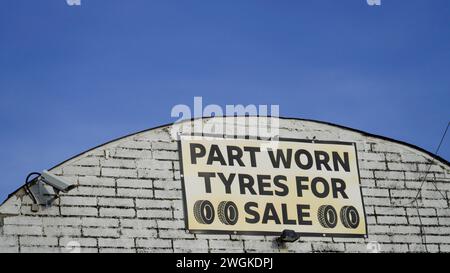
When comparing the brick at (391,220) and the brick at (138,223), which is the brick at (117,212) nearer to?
the brick at (138,223)

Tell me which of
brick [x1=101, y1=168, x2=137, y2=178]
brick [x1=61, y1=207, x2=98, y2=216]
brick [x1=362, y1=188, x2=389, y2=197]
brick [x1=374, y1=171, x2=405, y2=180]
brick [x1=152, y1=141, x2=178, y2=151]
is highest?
brick [x1=152, y1=141, x2=178, y2=151]

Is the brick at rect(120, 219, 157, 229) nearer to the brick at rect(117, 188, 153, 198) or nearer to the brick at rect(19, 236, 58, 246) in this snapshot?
the brick at rect(117, 188, 153, 198)

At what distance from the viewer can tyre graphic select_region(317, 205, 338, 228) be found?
14469 mm

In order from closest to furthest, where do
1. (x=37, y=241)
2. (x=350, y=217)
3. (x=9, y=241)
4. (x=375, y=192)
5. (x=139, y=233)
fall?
(x=9, y=241) → (x=37, y=241) → (x=139, y=233) → (x=350, y=217) → (x=375, y=192)

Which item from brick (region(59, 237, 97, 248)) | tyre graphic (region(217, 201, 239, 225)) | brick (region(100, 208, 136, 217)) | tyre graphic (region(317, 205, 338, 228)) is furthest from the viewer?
tyre graphic (region(317, 205, 338, 228))

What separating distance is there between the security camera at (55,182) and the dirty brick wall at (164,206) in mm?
365

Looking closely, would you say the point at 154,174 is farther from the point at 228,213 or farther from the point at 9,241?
the point at 9,241

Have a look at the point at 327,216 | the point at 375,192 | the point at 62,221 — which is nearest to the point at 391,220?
the point at 375,192

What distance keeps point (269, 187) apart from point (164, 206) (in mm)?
2073

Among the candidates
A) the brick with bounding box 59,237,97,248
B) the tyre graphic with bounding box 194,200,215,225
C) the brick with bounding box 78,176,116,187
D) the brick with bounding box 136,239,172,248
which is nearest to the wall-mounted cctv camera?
the brick with bounding box 78,176,116,187

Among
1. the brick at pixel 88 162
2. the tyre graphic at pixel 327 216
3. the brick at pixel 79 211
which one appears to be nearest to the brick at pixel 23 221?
the brick at pixel 79 211

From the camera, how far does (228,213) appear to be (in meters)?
14.0
